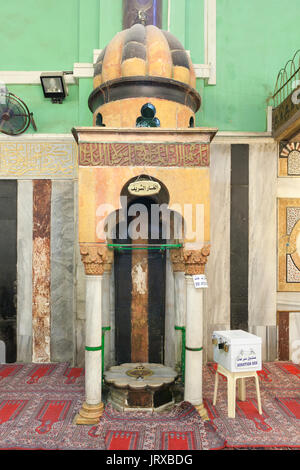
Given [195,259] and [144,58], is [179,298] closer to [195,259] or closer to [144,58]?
[195,259]

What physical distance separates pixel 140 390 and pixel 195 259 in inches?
58.7

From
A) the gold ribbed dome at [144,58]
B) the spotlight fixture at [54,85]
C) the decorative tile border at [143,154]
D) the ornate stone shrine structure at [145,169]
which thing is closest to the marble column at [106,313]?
the ornate stone shrine structure at [145,169]

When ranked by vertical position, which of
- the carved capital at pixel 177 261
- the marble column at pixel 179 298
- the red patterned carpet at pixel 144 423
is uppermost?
the carved capital at pixel 177 261

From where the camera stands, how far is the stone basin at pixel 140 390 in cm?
344

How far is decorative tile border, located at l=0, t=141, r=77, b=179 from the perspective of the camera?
16.1 feet

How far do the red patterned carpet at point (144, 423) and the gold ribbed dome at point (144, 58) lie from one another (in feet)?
11.6

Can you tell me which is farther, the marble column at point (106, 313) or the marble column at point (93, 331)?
the marble column at point (106, 313)

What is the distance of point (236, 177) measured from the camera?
194 inches

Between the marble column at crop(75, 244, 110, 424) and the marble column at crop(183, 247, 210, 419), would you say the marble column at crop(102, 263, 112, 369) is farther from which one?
the marble column at crop(183, 247, 210, 419)

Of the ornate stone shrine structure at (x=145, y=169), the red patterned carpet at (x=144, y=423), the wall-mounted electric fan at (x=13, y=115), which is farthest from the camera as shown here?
the wall-mounted electric fan at (x=13, y=115)

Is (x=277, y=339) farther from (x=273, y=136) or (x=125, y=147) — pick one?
(x=125, y=147)

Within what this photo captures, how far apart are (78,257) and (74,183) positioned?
3.62ft

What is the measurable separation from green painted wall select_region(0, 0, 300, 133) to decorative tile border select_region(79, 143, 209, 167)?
75.1 inches

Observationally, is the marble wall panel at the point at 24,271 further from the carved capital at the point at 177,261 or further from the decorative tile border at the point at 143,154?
the carved capital at the point at 177,261
